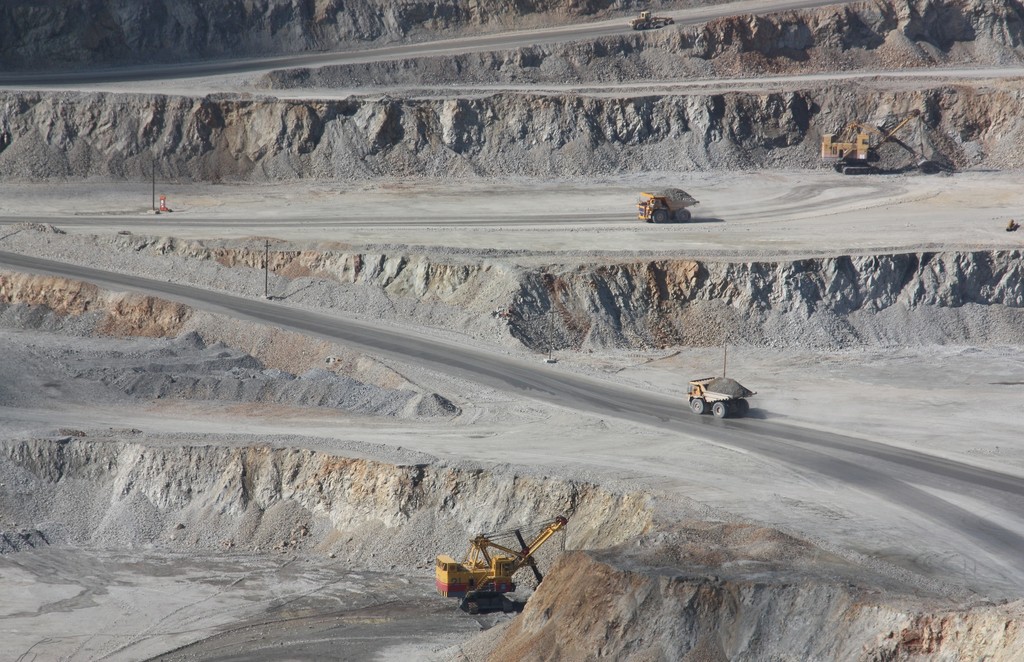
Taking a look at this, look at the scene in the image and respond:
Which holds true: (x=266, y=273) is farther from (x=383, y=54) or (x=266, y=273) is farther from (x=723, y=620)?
(x=723, y=620)

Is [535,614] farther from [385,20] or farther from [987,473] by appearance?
[385,20]

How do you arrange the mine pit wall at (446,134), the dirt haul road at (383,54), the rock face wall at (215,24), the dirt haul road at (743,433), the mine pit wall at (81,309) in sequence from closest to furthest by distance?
the dirt haul road at (743,433)
the mine pit wall at (81,309)
the mine pit wall at (446,134)
the dirt haul road at (383,54)
the rock face wall at (215,24)

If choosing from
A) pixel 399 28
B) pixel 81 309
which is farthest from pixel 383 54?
pixel 81 309

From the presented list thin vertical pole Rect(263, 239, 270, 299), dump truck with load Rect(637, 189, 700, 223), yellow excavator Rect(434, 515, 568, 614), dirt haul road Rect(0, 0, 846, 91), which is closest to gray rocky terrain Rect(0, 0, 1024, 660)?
thin vertical pole Rect(263, 239, 270, 299)

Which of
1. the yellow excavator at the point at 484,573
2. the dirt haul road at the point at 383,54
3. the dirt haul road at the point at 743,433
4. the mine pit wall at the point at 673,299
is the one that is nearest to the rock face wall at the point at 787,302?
the mine pit wall at the point at 673,299

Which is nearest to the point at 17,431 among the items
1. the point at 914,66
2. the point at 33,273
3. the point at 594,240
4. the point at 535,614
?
the point at 33,273

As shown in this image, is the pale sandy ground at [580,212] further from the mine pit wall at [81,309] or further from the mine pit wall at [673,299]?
the mine pit wall at [81,309]

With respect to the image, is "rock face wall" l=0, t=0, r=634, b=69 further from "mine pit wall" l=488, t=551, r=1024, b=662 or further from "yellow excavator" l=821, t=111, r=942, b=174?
"mine pit wall" l=488, t=551, r=1024, b=662

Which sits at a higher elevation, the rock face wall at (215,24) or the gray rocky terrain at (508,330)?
the rock face wall at (215,24)
